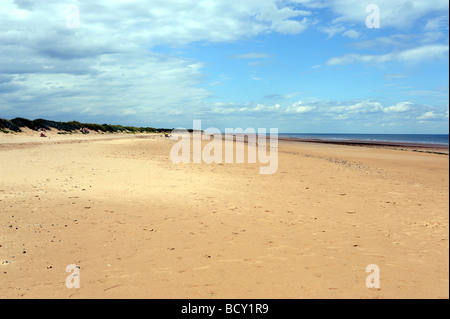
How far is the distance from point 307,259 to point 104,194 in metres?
7.49

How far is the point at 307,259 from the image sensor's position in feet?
20.9

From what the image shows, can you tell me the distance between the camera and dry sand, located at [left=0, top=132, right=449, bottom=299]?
17.1ft

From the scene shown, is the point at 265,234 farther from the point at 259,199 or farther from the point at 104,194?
the point at 104,194

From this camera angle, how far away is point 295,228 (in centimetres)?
840

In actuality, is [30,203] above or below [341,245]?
above

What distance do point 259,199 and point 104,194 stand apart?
5.50 metres

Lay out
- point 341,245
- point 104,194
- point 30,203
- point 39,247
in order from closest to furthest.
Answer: point 39,247 → point 341,245 → point 30,203 → point 104,194

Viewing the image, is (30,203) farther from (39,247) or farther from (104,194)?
(39,247)

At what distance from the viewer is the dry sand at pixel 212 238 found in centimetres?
521

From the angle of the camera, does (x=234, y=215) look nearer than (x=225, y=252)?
No

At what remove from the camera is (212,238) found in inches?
289
